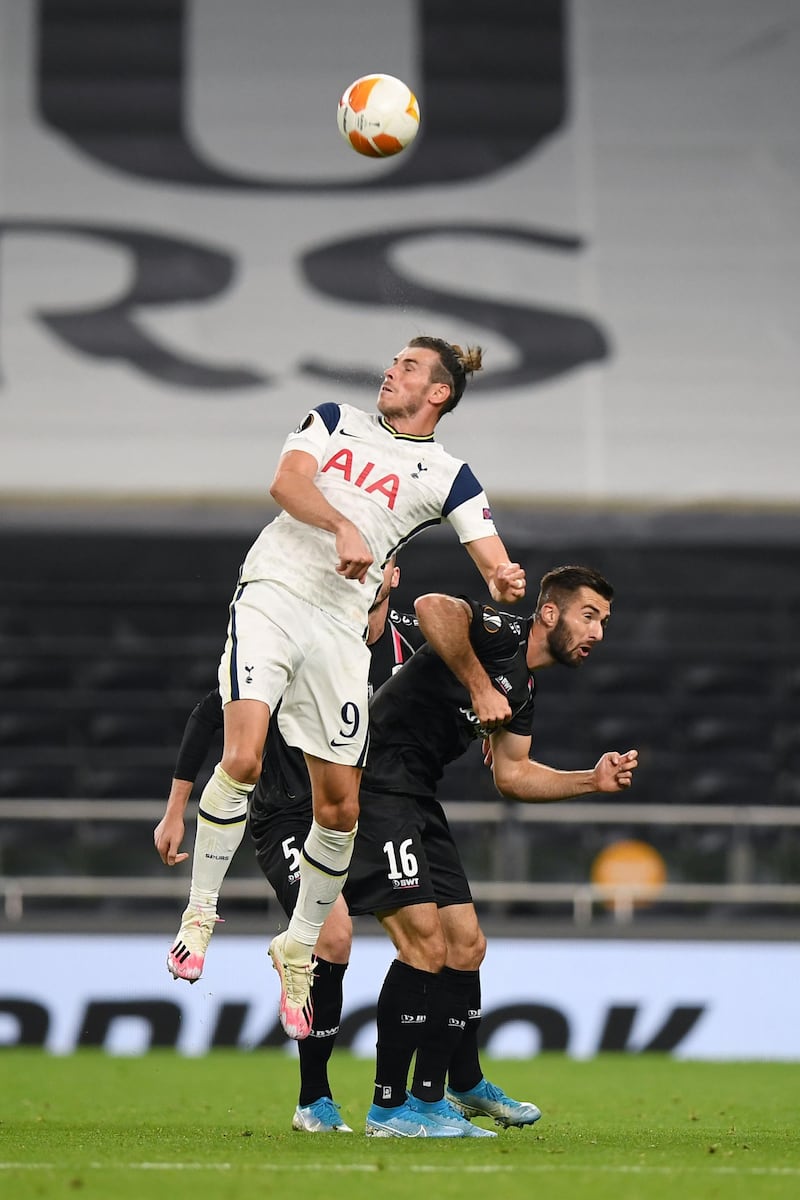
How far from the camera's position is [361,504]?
268 inches

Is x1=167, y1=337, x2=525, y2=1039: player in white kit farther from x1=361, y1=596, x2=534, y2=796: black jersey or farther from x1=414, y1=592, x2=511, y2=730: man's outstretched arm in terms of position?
x1=361, y1=596, x2=534, y2=796: black jersey

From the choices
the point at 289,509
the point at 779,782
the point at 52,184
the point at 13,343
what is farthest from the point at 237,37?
the point at 289,509

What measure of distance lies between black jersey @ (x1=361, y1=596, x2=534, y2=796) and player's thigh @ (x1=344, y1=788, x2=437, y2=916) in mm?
118

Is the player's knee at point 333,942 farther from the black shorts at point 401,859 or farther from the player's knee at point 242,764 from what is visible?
the player's knee at point 242,764

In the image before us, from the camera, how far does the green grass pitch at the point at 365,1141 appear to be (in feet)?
16.8

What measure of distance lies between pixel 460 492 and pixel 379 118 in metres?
1.90

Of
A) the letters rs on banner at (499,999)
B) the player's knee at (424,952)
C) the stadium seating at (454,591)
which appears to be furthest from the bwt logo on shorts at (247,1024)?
the player's knee at (424,952)

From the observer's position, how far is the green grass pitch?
511cm

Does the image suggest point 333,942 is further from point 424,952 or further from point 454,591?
point 454,591

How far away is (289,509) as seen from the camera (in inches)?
255

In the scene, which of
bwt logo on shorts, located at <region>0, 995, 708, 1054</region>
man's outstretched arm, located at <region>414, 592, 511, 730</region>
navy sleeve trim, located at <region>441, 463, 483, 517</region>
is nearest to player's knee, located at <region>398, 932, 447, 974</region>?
man's outstretched arm, located at <region>414, 592, 511, 730</region>

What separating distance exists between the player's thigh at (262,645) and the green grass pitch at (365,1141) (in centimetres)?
158

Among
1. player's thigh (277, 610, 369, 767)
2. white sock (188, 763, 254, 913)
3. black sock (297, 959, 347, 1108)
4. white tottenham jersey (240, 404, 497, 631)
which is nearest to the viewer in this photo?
white sock (188, 763, 254, 913)

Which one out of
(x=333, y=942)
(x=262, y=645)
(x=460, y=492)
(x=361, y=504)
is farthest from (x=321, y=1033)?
(x=460, y=492)
